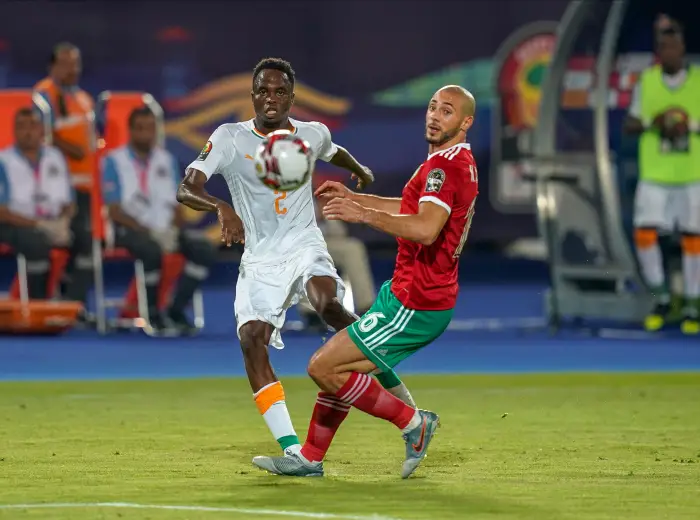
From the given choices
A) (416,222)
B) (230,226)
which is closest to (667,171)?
(230,226)

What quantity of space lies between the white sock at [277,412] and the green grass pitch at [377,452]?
197 millimetres

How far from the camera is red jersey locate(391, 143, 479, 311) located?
23.3 feet

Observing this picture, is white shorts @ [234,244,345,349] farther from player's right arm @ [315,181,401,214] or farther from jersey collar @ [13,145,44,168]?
jersey collar @ [13,145,44,168]

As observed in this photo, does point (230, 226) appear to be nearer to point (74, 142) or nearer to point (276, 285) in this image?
point (276, 285)

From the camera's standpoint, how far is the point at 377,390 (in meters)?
7.27

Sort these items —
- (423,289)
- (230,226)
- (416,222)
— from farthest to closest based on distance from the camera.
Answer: (230,226)
(423,289)
(416,222)

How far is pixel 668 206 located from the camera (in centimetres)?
1487

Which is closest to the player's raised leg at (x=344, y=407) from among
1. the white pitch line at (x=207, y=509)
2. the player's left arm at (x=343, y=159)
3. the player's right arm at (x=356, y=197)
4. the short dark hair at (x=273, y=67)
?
the player's right arm at (x=356, y=197)

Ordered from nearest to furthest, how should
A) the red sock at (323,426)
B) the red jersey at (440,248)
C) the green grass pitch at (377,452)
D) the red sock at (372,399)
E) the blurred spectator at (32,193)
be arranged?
1. the green grass pitch at (377,452)
2. the red jersey at (440,248)
3. the red sock at (372,399)
4. the red sock at (323,426)
5. the blurred spectator at (32,193)

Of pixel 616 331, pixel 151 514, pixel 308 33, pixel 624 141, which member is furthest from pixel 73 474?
pixel 308 33

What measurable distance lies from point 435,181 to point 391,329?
27.3 inches

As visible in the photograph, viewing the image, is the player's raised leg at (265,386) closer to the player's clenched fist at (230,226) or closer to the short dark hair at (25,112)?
the player's clenched fist at (230,226)

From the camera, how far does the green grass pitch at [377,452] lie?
6.64 metres

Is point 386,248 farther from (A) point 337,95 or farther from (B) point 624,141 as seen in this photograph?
(B) point 624,141
